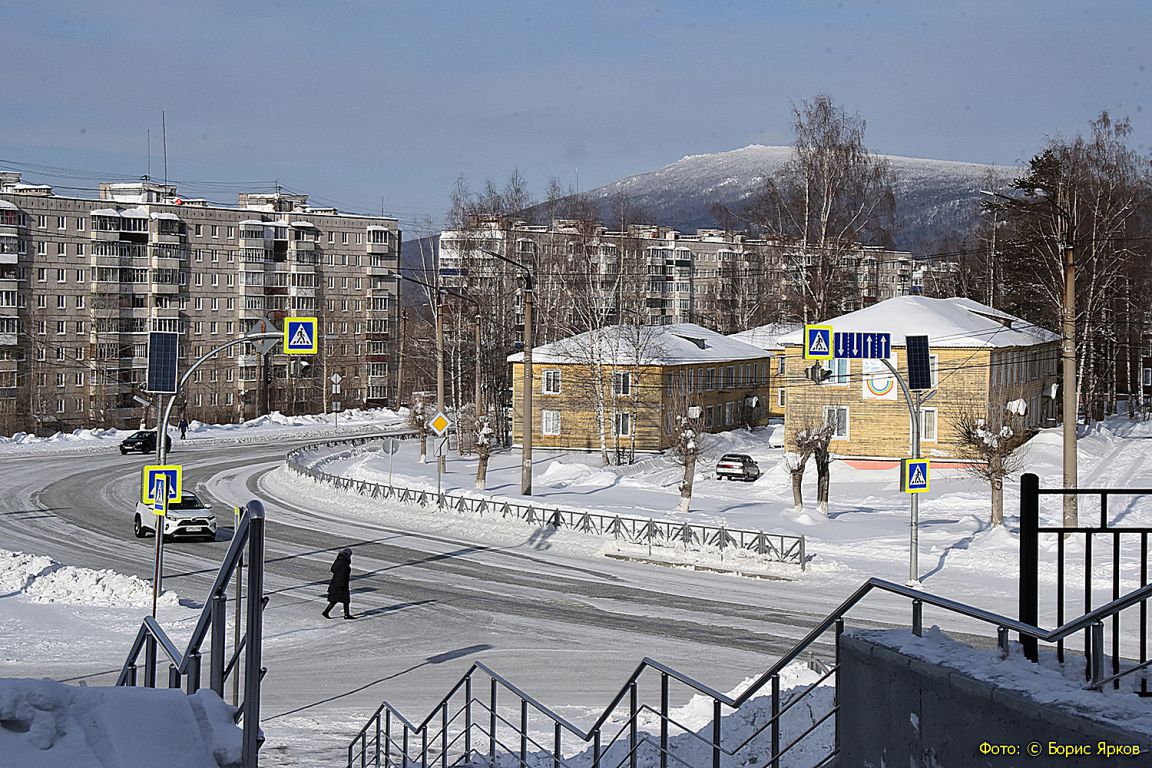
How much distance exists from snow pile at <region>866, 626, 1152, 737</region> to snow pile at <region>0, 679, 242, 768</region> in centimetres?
348

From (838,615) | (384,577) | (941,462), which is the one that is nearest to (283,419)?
(941,462)

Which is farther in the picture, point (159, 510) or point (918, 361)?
point (918, 361)

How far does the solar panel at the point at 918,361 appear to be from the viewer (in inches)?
1154

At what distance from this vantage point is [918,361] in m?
29.9

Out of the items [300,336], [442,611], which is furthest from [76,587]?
[442,611]

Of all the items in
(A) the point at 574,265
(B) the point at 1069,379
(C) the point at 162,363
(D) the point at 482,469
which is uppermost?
(A) the point at 574,265

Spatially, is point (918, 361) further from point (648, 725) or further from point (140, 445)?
point (140, 445)

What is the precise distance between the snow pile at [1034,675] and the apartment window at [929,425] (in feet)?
130

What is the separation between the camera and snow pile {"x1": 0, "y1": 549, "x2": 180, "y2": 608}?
23453 millimetres

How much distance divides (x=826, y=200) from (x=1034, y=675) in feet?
146

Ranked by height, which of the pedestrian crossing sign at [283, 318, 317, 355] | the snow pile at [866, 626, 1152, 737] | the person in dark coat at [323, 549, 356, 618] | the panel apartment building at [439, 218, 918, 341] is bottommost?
→ the person in dark coat at [323, 549, 356, 618]

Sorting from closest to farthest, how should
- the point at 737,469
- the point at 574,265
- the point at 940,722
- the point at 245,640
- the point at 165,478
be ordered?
1. the point at 245,640
2. the point at 940,722
3. the point at 165,478
4. the point at 737,469
5. the point at 574,265

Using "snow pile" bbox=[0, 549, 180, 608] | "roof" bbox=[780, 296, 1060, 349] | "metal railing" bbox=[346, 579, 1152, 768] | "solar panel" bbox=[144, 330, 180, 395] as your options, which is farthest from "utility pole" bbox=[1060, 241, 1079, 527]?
"roof" bbox=[780, 296, 1060, 349]

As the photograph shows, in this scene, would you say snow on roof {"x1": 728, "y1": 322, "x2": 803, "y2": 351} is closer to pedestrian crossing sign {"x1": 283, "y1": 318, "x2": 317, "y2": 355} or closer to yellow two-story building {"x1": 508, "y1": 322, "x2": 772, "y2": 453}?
yellow two-story building {"x1": 508, "y1": 322, "x2": 772, "y2": 453}
